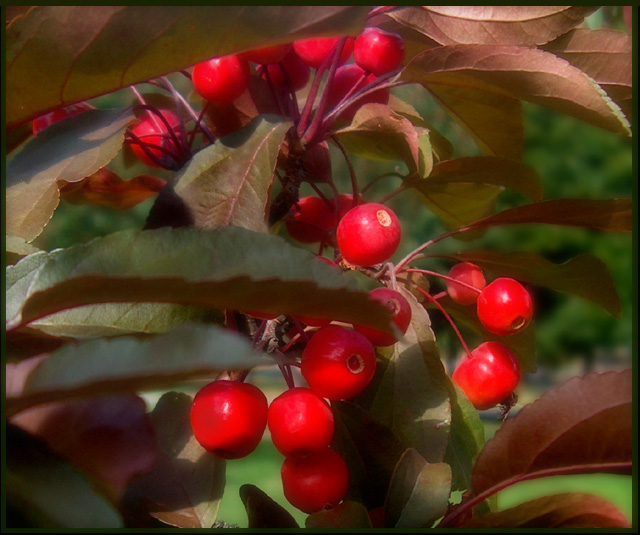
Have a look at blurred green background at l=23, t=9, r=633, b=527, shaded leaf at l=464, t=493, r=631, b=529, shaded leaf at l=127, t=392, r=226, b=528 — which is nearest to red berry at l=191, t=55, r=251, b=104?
shaded leaf at l=127, t=392, r=226, b=528

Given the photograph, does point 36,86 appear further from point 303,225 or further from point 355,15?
point 303,225

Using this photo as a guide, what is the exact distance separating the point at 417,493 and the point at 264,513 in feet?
0.34

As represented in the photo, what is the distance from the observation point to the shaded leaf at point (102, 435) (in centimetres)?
35

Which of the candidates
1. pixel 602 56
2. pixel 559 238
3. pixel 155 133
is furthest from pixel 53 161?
pixel 559 238

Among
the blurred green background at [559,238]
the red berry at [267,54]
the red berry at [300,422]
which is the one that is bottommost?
the blurred green background at [559,238]

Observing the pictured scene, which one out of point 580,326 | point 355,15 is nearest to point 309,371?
point 355,15

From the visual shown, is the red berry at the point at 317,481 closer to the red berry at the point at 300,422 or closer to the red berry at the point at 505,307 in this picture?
the red berry at the point at 300,422

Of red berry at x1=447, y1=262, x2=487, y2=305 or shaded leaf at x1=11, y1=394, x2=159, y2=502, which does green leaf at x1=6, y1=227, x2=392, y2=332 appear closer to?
shaded leaf at x1=11, y1=394, x2=159, y2=502

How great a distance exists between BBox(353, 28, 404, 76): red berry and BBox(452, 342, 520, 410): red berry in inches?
10.1

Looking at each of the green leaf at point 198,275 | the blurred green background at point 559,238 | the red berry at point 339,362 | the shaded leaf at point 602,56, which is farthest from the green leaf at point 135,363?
the blurred green background at point 559,238

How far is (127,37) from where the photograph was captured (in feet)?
1.23

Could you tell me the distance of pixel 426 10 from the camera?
53 centimetres

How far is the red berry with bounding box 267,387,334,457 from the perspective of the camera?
0.39 metres

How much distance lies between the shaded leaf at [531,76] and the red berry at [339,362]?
0.22 meters
